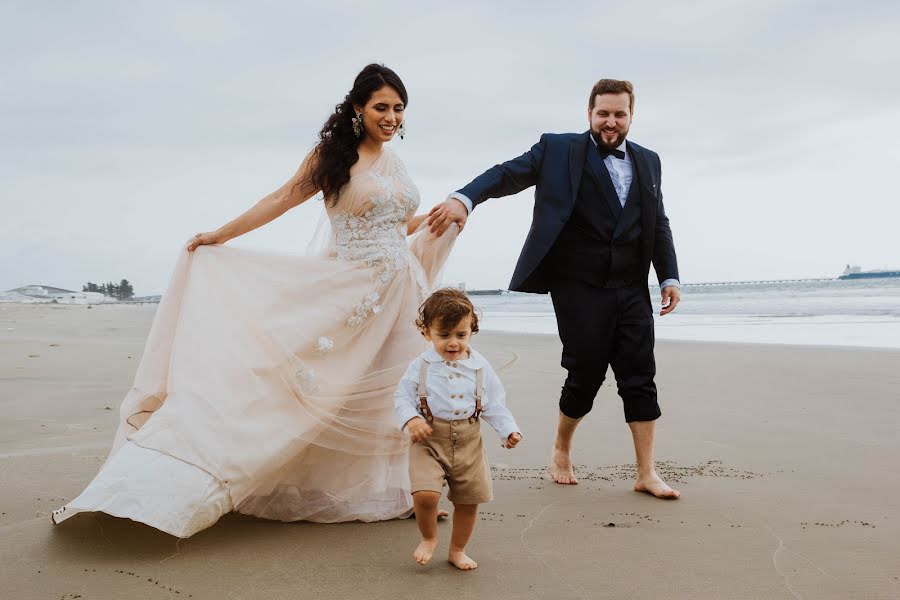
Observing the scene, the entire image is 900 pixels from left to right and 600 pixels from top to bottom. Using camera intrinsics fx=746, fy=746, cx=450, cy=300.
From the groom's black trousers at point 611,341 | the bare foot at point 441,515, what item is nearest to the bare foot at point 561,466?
the groom's black trousers at point 611,341

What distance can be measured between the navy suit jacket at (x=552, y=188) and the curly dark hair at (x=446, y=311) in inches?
46.0

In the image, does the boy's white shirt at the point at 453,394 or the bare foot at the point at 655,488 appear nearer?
the boy's white shirt at the point at 453,394

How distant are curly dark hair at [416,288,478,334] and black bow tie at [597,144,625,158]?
1617mm

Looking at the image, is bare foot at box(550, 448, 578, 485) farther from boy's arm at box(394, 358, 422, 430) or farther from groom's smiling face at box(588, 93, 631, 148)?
groom's smiling face at box(588, 93, 631, 148)

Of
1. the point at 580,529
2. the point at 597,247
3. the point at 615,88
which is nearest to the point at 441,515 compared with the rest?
the point at 580,529

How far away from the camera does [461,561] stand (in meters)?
2.76

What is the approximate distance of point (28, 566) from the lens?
2672 millimetres

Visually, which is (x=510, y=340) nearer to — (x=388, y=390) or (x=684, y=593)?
(x=388, y=390)

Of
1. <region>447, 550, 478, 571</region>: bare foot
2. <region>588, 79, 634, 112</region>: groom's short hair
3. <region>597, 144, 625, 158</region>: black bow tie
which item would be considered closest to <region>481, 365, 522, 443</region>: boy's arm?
<region>447, 550, 478, 571</region>: bare foot

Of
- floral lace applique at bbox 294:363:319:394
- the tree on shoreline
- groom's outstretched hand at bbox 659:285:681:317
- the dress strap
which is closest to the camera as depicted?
the dress strap

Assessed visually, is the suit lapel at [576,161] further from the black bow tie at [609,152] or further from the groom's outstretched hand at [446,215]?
the groom's outstretched hand at [446,215]

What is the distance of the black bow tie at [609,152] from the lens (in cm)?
408

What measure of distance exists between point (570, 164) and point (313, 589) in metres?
2.54

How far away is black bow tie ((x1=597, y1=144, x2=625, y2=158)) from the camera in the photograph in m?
4.08
